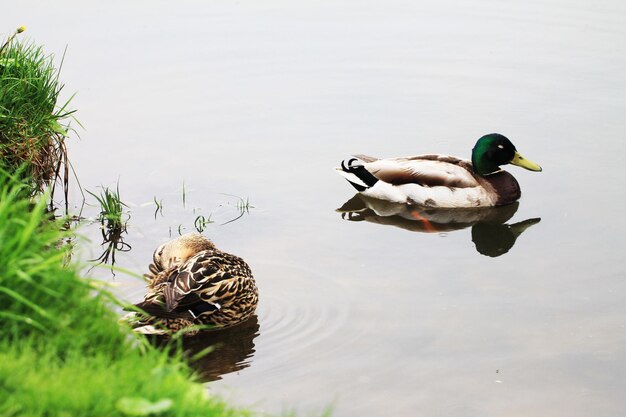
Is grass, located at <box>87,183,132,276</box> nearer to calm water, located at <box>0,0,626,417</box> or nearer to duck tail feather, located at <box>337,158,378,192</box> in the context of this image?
calm water, located at <box>0,0,626,417</box>

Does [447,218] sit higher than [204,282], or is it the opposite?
[447,218]

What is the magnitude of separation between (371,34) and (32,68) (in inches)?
261

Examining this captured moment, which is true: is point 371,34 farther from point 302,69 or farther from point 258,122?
point 258,122

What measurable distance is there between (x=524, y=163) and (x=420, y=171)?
1020mm

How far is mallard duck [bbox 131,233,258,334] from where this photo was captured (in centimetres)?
665

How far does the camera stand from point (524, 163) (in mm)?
10250

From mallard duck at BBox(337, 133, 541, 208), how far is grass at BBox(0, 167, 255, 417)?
5728 mm

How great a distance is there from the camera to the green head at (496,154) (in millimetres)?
10281

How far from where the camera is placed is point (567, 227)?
9.04m

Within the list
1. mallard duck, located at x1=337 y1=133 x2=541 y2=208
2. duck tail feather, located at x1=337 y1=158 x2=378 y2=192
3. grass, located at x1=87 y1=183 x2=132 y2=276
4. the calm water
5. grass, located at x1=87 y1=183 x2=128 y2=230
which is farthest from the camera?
mallard duck, located at x1=337 y1=133 x2=541 y2=208

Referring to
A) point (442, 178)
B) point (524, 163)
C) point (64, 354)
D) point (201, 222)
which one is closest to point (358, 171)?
point (442, 178)

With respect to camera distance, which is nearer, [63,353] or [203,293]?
[63,353]

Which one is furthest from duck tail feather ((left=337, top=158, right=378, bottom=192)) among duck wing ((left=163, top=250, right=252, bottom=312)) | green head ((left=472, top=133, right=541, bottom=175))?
duck wing ((left=163, top=250, right=252, bottom=312))

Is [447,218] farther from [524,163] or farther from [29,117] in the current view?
[29,117]
